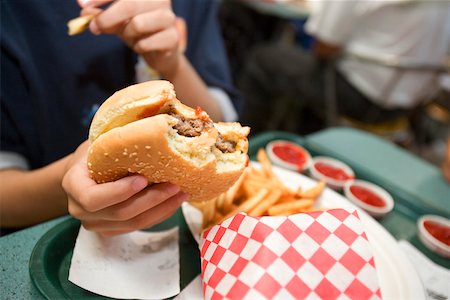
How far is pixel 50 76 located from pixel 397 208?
1.52 meters

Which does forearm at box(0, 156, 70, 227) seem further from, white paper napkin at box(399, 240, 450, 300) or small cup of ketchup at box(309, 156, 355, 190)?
white paper napkin at box(399, 240, 450, 300)

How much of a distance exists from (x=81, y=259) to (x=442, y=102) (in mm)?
3639

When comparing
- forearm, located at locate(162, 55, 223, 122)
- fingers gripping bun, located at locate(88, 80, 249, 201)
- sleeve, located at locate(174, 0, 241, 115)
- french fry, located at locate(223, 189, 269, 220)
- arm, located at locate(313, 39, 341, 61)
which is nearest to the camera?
fingers gripping bun, located at locate(88, 80, 249, 201)

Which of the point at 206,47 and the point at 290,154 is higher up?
the point at 206,47

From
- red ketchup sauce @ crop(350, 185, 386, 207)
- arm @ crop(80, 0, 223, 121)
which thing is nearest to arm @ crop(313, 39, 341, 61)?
red ketchup sauce @ crop(350, 185, 386, 207)

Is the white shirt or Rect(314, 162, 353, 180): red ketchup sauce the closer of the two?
Rect(314, 162, 353, 180): red ketchup sauce

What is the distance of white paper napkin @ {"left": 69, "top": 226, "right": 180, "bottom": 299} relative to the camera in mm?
1016

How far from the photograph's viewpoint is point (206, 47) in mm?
1883

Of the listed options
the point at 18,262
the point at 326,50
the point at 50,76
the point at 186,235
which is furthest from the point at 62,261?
the point at 326,50

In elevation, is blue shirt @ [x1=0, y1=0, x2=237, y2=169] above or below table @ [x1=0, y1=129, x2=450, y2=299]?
above

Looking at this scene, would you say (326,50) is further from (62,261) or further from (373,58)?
(62,261)

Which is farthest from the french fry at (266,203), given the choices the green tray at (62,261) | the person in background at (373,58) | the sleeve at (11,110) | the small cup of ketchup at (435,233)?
the person in background at (373,58)

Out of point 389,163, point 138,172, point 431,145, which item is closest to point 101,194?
point 138,172

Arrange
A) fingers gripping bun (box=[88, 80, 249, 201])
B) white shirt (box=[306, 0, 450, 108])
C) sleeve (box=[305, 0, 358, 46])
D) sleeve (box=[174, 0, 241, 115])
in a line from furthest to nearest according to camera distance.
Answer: sleeve (box=[305, 0, 358, 46]), white shirt (box=[306, 0, 450, 108]), sleeve (box=[174, 0, 241, 115]), fingers gripping bun (box=[88, 80, 249, 201])
